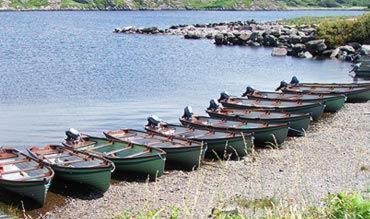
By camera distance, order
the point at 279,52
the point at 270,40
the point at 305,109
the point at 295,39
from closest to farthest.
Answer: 1. the point at 305,109
2. the point at 279,52
3. the point at 295,39
4. the point at 270,40

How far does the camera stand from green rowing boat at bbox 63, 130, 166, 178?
2409 cm

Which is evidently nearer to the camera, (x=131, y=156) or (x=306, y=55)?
(x=131, y=156)

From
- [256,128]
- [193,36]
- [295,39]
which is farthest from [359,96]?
Answer: [193,36]

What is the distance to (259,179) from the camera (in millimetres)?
24406

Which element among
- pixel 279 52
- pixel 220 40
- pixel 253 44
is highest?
pixel 279 52

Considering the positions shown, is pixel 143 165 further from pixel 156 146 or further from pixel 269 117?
pixel 269 117

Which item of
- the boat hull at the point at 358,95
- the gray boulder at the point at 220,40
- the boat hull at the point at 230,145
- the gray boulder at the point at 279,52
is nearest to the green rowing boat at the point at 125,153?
the boat hull at the point at 230,145

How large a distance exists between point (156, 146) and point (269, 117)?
8.50m

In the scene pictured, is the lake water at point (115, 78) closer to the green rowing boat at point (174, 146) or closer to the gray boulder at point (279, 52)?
the gray boulder at point (279, 52)

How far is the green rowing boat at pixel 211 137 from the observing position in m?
26.8

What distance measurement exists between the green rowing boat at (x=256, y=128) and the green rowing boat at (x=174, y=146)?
9.57 feet

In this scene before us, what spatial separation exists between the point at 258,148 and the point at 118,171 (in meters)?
8.26

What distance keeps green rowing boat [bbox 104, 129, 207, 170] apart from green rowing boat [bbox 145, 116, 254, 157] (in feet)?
1.68

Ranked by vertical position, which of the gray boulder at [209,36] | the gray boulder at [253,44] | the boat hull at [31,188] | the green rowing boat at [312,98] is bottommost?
the gray boulder at [209,36]
